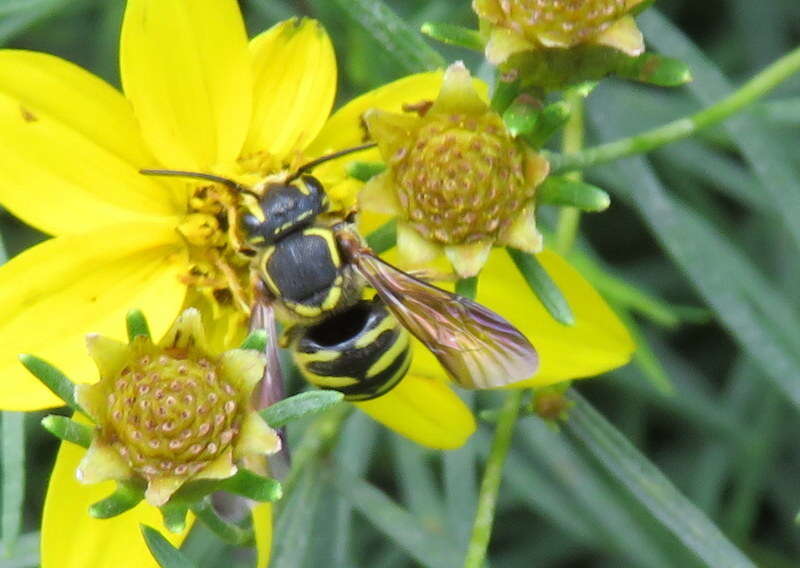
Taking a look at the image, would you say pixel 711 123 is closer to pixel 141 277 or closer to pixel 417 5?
pixel 141 277

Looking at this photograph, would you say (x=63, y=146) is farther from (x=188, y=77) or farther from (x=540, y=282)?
(x=540, y=282)

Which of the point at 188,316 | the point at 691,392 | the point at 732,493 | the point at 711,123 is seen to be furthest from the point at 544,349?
the point at 732,493

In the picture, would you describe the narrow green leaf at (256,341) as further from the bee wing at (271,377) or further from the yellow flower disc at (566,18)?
the yellow flower disc at (566,18)

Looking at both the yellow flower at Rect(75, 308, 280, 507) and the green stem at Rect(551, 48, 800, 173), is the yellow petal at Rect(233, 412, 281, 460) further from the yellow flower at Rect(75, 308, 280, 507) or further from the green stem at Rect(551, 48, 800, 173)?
the green stem at Rect(551, 48, 800, 173)

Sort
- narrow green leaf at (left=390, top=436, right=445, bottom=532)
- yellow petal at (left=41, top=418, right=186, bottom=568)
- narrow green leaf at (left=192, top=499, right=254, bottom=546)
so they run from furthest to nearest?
narrow green leaf at (left=390, top=436, right=445, bottom=532) < yellow petal at (left=41, top=418, right=186, bottom=568) < narrow green leaf at (left=192, top=499, right=254, bottom=546)

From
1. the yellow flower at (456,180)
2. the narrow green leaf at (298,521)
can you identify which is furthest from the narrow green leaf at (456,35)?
the narrow green leaf at (298,521)

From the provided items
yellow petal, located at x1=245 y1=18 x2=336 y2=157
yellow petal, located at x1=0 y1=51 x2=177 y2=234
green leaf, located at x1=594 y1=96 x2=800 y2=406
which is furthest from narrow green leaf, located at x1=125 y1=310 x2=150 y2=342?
green leaf, located at x1=594 y1=96 x2=800 y2=406
